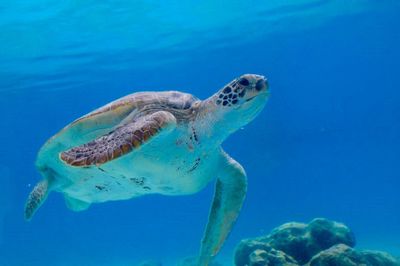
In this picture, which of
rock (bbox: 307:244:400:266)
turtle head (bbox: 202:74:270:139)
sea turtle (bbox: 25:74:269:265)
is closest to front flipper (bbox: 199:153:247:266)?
sea turtle (bbox: 25:74:269:265)

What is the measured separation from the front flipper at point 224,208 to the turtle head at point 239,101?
1004 mm

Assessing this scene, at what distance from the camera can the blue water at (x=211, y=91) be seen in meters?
20.8

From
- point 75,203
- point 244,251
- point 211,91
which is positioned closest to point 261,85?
point 75,203

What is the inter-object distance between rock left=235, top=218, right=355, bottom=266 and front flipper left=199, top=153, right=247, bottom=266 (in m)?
2.04

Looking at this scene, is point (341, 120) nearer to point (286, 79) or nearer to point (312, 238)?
point (286, 79)

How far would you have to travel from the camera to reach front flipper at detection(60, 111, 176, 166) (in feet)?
12.7

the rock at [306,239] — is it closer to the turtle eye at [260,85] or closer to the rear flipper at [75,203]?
the rear flipper at [75,203]

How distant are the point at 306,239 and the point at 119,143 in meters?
5.00

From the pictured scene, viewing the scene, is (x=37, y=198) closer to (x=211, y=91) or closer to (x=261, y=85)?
(x=261, y=85)

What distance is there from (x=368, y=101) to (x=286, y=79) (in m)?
12.9

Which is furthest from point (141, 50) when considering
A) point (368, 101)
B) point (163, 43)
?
point (368, 101)

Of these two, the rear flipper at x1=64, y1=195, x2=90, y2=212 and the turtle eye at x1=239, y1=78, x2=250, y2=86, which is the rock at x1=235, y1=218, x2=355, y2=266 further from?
the turtle eye at x1=239, y1=78, x2=250, y2=86

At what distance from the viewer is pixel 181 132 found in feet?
15.2

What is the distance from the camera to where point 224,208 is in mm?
5809
